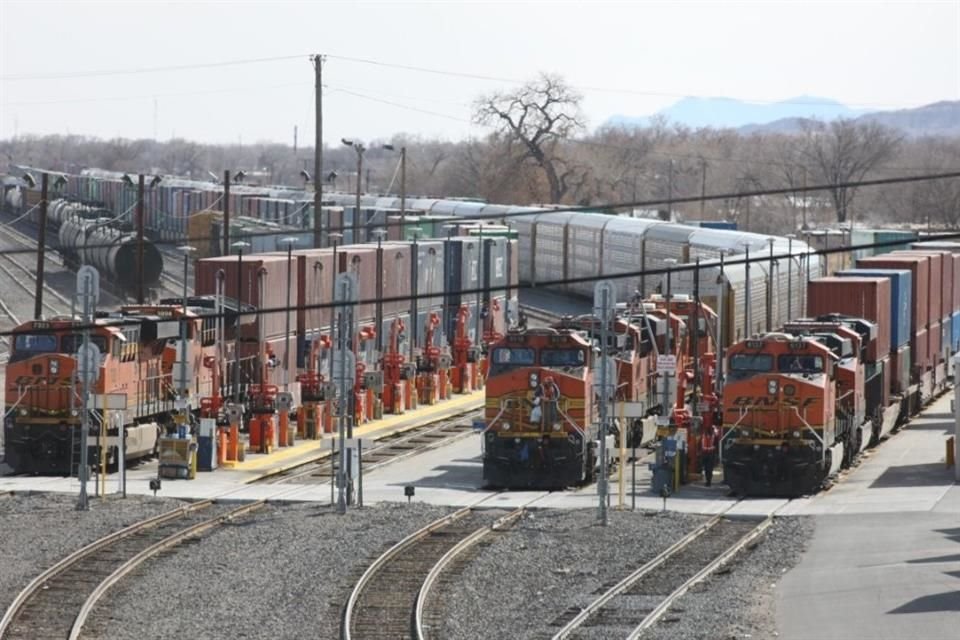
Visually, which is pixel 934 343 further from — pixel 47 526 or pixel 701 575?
pixel 47 526

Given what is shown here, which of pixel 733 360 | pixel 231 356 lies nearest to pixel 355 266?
pixel 231 356

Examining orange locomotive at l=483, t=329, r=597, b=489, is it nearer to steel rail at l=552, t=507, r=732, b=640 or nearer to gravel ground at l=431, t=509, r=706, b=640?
gravel ground at l=431, t=509, r=706, b=640

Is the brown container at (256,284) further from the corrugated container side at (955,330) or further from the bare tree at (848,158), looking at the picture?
the bare tree at (848,158)

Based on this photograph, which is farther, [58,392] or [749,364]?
[58,392]

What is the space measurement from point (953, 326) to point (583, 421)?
2121cm

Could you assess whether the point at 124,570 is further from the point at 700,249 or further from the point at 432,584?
the point at 700,249

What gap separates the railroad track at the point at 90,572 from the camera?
65.9 ft

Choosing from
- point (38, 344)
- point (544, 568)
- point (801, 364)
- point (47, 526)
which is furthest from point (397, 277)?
point (544, 568)

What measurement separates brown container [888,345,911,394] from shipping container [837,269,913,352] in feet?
0.53

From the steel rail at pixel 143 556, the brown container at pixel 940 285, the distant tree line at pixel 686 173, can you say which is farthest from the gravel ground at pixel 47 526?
the distant tree line at pixel 686 173

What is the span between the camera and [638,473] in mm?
34531

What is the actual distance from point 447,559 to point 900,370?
62.3 ft

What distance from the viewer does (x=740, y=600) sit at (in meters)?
21.3

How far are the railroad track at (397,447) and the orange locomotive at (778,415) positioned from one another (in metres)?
7.05
